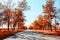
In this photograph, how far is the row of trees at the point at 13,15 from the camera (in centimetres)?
325

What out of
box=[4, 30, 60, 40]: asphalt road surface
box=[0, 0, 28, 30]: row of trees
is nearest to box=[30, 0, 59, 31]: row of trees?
box=[4, 30, 60, 40]: asphalt road surface

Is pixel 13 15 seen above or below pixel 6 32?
above

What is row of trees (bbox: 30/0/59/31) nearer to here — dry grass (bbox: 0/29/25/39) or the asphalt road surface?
the asphalt road surface

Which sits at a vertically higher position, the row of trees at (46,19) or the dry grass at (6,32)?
the row of trees at (46,19)

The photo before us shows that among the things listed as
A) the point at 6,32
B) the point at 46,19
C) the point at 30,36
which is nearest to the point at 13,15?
the point at 6,32

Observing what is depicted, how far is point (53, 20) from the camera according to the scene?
323 cm

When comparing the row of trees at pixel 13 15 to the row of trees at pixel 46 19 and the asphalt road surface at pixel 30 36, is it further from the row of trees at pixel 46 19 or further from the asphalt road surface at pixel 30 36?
the row of trees at pixel 46 19

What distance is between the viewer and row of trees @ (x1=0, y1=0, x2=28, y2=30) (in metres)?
3.25

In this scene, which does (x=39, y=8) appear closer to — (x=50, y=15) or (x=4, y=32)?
(x=50, y=15)

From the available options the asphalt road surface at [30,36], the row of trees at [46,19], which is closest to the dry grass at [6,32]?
the asphalt road surface at [30,36]

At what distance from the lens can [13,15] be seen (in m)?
3.29

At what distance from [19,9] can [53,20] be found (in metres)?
0.73

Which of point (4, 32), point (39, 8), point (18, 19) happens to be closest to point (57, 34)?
point (39, 8)

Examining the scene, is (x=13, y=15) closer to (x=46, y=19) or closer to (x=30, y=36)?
(x=30, y=36)
